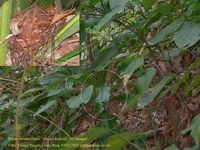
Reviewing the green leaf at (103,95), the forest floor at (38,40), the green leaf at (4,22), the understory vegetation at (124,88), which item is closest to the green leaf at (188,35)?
the understory vegetation at (124,88)

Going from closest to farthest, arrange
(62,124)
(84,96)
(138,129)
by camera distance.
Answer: (84,96) < (62,124) < (138,129)

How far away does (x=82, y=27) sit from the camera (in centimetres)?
108

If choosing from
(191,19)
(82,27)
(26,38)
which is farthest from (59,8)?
(191,19)

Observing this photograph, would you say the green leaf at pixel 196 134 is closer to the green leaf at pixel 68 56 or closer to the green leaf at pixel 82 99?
the green leaf at pixel 82 99

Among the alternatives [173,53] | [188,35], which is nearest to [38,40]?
[173,53]

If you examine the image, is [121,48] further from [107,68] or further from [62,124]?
[62,124]

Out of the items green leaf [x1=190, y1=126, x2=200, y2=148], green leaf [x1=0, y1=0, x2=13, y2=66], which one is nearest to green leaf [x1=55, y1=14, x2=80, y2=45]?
green leaf [x1=0, y1=0, x2=13, y2=66]

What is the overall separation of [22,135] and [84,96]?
462mm

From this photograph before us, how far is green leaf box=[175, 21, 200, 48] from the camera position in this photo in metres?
0.73

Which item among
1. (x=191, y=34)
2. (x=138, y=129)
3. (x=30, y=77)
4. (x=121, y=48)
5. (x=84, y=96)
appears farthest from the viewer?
(x=30, y=77)

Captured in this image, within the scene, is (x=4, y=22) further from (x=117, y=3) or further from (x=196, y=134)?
(x=196, y=134)

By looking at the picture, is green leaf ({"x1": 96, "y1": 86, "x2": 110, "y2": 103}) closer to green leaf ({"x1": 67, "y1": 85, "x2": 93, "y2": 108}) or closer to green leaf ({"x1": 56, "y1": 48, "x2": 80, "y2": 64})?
green leaf ({"x1": 67, "y1": 85, "x2": 93, "y2": 108})

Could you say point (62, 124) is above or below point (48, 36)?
below

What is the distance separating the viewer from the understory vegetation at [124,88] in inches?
34.1
